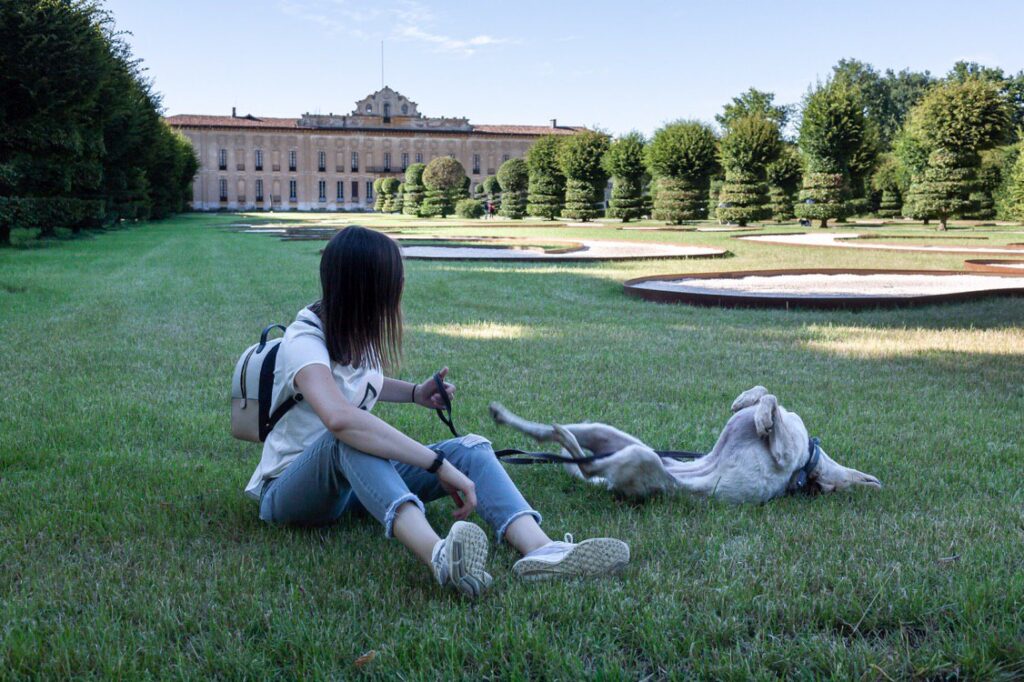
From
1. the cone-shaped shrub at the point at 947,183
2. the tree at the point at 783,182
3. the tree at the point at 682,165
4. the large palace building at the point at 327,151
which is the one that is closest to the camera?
the cone-shaped shrub at the point at 947,183

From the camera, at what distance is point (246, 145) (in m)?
75.3

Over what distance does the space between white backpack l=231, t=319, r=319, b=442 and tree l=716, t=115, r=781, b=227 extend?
2750cm

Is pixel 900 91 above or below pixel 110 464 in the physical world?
above

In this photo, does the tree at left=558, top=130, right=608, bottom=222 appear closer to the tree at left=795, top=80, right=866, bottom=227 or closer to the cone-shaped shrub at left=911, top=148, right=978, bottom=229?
the tree at left=795, top=80, right=866, bottom=227

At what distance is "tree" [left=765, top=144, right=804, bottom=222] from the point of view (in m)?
32.0

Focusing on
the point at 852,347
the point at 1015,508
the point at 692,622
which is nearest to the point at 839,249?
the point at 852,347

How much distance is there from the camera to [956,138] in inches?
1038

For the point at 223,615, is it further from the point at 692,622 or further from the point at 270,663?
the point at 692,622

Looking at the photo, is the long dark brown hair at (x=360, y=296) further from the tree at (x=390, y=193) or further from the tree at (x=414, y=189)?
the tree at (x=390, y=193)

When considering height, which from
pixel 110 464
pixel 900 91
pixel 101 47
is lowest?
pixel 110 464

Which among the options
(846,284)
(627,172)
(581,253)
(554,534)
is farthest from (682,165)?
(554,534)

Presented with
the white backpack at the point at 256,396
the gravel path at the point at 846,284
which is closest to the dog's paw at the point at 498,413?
the white backpack at the point at 256,396

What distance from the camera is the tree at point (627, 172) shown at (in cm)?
3222

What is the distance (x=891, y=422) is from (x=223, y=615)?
9.23 ft
